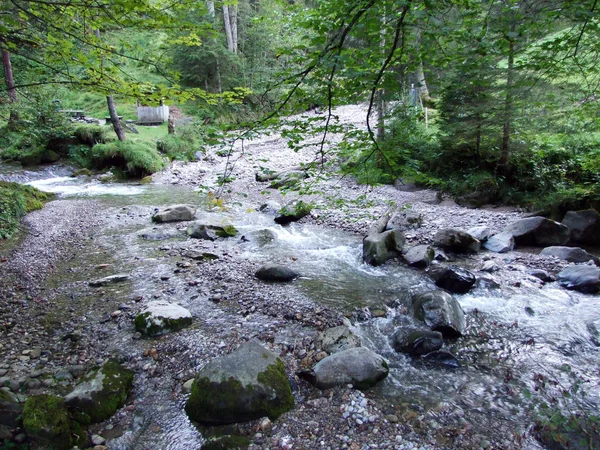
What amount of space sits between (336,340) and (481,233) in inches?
211

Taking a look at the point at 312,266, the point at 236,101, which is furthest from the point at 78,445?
the point at 312,266

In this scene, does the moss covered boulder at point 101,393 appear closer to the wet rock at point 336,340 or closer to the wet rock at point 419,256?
the wet rock at point 336,340

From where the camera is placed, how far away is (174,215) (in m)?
10.1

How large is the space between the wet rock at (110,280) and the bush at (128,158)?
10851mm

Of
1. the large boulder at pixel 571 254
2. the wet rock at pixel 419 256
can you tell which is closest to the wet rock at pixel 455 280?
the wet rock at pixel 419 256

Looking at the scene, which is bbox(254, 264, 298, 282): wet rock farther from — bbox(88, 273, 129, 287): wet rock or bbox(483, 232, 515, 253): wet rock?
bbox(483, 232, 515, 253): wet rock

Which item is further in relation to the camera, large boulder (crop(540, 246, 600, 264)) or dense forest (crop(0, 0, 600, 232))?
large boulder (crop(540, 246, 600, 264))

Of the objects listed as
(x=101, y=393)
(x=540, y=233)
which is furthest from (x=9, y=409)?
(x=540, y=233)

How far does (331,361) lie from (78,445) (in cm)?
246

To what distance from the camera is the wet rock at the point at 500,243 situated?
767 centimetres

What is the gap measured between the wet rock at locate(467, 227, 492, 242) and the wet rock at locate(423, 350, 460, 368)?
450cm

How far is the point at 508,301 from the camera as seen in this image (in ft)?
18.6

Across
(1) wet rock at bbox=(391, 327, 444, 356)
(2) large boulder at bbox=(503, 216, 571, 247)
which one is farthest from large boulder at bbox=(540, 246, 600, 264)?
(1) wet rock at bbox=(391, 327, 444, 356)

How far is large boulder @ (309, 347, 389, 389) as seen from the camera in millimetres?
3811
